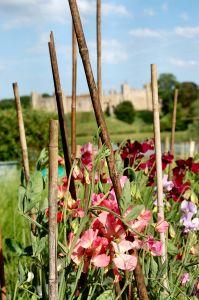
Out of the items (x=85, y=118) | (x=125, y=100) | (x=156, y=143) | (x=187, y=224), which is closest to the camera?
(x=156, y=143)

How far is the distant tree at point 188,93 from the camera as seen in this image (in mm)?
55906

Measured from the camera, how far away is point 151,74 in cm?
150

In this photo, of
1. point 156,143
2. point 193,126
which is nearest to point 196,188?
point 156,143

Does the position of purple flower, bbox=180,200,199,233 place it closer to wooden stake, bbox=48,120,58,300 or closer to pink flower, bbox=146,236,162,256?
pink flower, bbox=146,236,162,256

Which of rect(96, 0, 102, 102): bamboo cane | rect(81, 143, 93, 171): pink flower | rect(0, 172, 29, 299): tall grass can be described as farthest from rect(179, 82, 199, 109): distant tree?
rect(96, 0, 102, 102): bamboo cane

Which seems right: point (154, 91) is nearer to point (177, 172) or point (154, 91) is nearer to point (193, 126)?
point (177, 172)

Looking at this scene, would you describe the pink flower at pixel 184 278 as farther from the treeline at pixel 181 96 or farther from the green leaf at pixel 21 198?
the treeline at pixel 181 96

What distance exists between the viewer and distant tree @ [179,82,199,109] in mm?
55906

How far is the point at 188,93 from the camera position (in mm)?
57188

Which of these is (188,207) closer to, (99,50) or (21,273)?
(99,50)

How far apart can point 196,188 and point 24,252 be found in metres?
0.76

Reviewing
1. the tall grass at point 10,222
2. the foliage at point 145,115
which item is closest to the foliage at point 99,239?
the tall grass at point 10,222

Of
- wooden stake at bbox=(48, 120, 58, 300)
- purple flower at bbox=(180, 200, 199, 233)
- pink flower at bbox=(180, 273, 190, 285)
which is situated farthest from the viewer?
purple flower at bbox=(180, 200, 199, 233)

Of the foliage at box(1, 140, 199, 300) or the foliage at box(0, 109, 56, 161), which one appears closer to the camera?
the foliage at box(1, 140, 199, 300)
